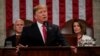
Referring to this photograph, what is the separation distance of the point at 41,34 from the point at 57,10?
110 inches

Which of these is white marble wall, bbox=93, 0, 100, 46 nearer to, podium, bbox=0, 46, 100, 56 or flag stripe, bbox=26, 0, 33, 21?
flag stripe, bbox=26, 0, 33, 21

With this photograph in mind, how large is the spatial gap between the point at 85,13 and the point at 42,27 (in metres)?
2.85

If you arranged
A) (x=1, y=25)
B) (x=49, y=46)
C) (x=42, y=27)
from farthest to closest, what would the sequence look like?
(x=1, y=25), (x=42, y=27), (x=49, y=46)

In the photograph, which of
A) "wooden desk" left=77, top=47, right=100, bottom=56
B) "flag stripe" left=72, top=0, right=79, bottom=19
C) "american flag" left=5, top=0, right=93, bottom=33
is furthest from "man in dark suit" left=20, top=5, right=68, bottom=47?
"flag stripe" left=72, top=0, right=79, bottom=19

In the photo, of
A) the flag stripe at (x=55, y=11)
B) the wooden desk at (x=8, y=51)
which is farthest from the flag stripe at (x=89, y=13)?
the wooden desk at (x=8, y=51)

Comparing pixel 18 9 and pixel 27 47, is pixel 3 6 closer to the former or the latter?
pixel 18 9

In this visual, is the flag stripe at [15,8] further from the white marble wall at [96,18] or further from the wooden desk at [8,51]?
the wooden desk at [8,51]

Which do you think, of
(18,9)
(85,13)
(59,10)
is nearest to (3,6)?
(18,9)

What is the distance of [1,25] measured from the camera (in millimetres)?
6926

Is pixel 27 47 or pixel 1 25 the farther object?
pixel 1 25

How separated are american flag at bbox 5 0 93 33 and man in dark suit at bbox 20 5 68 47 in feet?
8.40

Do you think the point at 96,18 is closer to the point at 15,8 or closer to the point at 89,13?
the point at 89,13

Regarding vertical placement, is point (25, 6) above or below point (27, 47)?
above

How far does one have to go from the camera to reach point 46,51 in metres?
3.96
